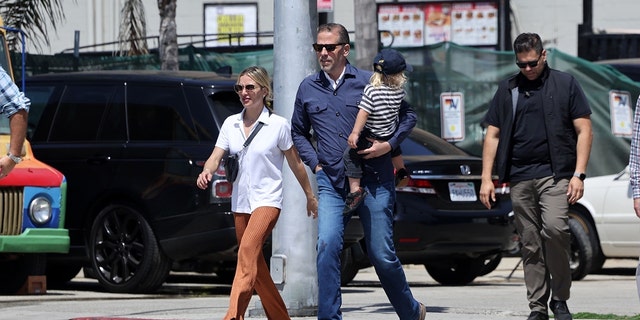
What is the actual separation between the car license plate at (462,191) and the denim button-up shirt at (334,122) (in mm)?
4529

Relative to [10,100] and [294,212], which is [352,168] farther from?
[10,100]

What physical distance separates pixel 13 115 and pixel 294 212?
2581mm

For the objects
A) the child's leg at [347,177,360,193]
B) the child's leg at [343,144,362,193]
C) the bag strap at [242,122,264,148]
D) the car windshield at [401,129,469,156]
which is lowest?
the car windshield at [401,129,469,156]

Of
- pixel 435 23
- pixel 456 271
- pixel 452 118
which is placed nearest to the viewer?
pixel 456 271

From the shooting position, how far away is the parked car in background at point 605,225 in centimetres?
1543

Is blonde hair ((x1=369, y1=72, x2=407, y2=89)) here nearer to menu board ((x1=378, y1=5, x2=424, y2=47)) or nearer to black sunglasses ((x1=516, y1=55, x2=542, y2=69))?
black sunglasses ((x1=516, y1=55, x2=542, y2=69))

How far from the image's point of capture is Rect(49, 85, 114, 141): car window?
13.1 meters

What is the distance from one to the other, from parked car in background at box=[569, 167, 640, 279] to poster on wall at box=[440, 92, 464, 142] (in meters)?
2.93

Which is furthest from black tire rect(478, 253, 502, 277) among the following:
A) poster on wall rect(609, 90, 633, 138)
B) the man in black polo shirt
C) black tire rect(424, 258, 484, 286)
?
the man in black polo shirt

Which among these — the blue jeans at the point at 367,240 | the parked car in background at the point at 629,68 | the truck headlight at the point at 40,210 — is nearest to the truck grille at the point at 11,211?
the truck headlight at the point at 40,210

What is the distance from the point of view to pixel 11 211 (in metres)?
11.9

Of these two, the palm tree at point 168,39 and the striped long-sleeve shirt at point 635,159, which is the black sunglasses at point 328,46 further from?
the palm tree at point 168,39

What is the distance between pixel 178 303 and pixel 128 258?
4.59 ft

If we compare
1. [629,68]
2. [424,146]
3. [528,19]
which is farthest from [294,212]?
[528,19]
